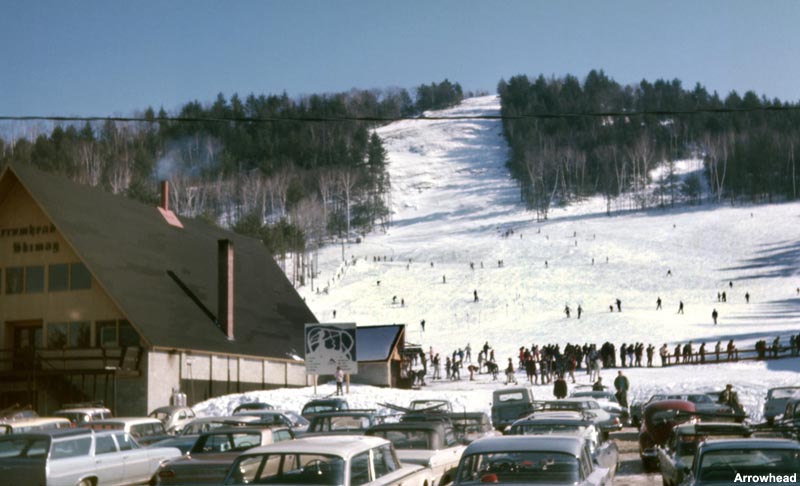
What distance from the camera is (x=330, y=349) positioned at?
34.6m

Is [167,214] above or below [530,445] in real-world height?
above

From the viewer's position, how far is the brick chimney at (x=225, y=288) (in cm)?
4144

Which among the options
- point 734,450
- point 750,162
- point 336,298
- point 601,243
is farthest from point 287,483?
point 750,162

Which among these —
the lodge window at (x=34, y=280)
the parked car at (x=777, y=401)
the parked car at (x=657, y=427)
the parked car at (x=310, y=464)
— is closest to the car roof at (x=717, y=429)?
the parked car at (x=657, y=427)

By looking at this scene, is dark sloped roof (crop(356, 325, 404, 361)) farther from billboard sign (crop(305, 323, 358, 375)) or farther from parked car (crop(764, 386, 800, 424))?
parked car (crop(764, 386, 800, 424))

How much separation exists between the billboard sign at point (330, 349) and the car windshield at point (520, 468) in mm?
24161

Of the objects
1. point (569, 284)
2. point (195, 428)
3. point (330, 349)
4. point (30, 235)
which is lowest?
point (195, 428)

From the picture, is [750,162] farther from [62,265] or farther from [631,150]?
[62,265]

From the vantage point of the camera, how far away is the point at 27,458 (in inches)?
548

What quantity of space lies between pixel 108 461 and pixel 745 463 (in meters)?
10.0

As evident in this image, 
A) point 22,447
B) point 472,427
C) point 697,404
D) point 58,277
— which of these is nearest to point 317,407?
point 472,427

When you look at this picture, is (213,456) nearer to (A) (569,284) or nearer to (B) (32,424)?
(B) (32,424)

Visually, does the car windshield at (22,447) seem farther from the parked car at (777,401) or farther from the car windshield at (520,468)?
the parked car at (777,401)

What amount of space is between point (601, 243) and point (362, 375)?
65.3 meters
